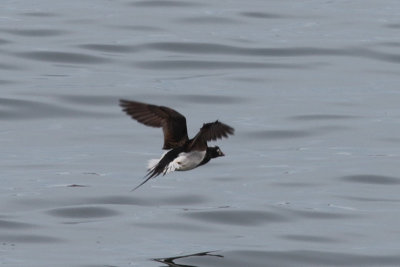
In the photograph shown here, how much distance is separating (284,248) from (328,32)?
15318 millimetres

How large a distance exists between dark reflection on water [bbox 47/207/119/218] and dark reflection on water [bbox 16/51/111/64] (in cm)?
964

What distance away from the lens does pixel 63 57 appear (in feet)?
80.5

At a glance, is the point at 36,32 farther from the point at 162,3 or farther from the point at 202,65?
the point at 162,3

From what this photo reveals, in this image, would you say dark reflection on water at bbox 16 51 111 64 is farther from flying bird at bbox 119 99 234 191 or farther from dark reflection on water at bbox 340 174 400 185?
flying bird at bbox 119 99 234 191

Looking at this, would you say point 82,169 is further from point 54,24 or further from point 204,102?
point 54,24

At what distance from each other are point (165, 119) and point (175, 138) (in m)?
0.17

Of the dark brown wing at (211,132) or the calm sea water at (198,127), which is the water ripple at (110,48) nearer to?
the calm sea water at (198,127)

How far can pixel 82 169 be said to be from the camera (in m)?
16.9

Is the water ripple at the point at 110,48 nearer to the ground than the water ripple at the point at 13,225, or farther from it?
farther from it

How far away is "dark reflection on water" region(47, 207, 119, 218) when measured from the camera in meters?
14.6

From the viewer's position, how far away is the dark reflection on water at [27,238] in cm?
1342

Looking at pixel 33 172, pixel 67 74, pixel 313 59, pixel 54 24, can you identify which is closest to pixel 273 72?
pixel 313 59

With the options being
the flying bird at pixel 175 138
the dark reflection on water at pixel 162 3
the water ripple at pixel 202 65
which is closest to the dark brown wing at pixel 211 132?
the flying bird at pixel 175 138

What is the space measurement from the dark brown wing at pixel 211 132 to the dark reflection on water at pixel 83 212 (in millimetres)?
3347
